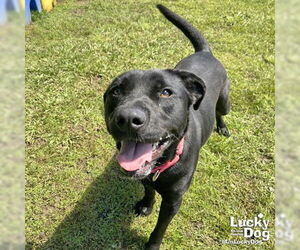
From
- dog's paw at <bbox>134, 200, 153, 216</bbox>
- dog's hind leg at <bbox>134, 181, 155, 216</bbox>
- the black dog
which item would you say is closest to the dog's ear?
the black dog

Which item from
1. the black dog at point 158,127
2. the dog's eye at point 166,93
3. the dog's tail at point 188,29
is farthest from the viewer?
the dog's tail at point 188,29

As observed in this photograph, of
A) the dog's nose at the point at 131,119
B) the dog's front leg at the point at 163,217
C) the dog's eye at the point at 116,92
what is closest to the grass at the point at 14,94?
the dog's nose at the point at 131,119

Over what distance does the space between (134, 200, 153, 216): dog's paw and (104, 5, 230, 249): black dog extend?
0.42 meters

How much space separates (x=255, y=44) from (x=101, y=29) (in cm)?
293

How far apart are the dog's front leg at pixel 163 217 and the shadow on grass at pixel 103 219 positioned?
0.26 meters

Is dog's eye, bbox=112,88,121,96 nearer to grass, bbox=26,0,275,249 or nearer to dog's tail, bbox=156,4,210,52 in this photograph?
grass, bbox=26,0,275,249

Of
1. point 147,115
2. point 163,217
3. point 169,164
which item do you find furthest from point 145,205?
point 147,115

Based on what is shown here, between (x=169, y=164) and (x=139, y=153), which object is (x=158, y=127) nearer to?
(x=139, y=153)

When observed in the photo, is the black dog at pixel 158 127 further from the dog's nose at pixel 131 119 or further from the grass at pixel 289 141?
the grass at pixel 289 141

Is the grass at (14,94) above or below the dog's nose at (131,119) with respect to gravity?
above

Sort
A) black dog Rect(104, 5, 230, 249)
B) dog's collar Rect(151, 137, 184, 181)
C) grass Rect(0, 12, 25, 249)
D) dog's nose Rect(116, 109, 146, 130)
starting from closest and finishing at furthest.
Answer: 1. grass Rect(0, 12, 25, 249)
2. dog's nose Rect(116, 109, 146, 130)
3. black dog Rect(104, 5, 230, 249)
4. dog's collar Rect(151, 137, 184, 181)

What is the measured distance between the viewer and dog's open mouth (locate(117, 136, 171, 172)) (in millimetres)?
2156

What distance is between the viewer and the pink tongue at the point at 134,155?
7.06 ft

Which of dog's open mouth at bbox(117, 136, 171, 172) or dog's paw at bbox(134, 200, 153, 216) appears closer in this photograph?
dog's open mouth at bbox(117, 136, 171, 172)
